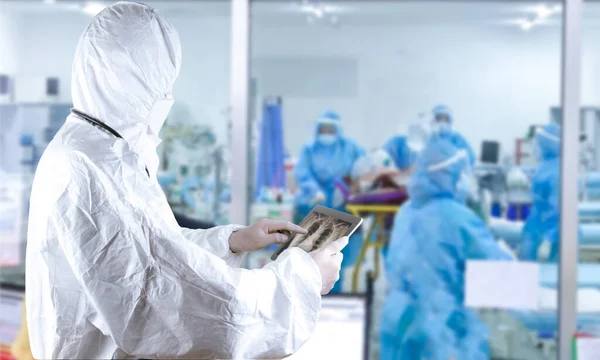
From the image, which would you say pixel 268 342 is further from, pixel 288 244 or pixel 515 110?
pixel 515 110

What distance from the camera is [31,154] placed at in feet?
9.62

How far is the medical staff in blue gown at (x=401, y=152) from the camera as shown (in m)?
2.68

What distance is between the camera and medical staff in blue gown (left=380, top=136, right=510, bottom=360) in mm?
2643

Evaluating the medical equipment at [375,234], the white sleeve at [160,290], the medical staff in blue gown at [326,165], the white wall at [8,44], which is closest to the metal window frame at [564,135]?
the medical staff in blue gown at [326,165]

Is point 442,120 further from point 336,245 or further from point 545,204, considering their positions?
point 336,245

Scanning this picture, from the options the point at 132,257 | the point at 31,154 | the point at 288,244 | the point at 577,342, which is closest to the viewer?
→ the point at 132,257

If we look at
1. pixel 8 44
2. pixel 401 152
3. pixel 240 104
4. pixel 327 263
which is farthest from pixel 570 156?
pixel 8 44

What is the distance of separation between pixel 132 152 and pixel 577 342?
1.88 meters

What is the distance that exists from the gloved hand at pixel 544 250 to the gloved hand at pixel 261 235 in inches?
55.4

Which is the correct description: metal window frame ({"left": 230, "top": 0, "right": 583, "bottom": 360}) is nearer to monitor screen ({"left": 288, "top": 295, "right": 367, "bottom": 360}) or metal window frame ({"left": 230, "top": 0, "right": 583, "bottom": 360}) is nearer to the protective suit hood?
the protective suit hood

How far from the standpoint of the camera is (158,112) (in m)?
1.43

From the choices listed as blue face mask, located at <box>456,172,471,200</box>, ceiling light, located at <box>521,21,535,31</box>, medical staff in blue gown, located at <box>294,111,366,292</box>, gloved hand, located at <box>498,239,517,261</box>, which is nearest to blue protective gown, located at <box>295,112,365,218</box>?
medical staff in blue gown, located at <box>294,111,366,292</box>

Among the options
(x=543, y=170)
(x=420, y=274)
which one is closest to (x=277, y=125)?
(x=420, y=274)

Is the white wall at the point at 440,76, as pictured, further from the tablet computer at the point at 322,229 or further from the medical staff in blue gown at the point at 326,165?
the tablet computer at the point at 322,229
